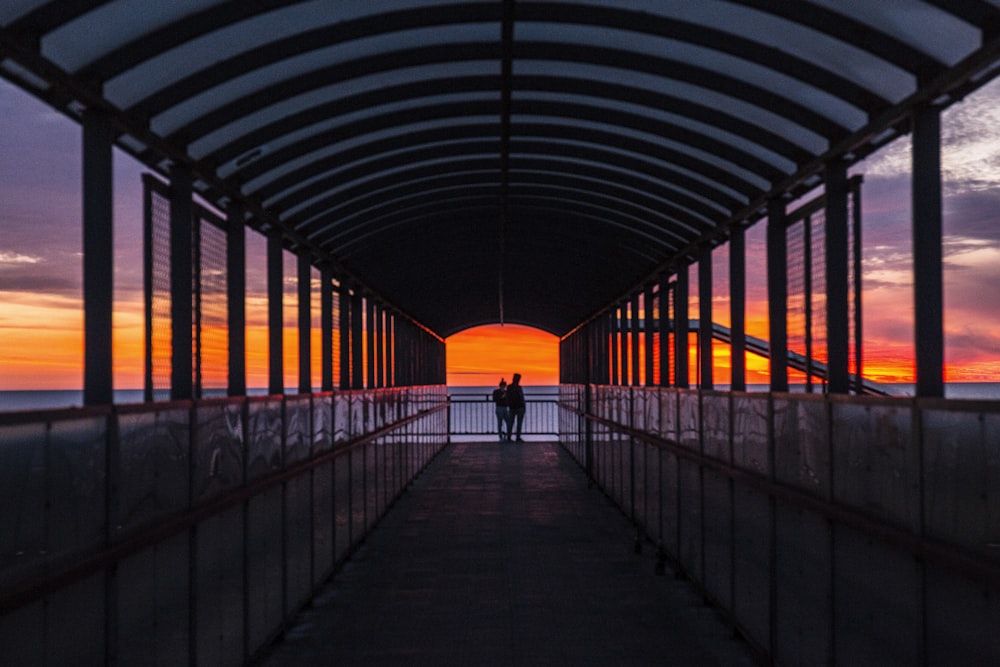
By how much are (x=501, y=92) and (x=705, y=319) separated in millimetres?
3964

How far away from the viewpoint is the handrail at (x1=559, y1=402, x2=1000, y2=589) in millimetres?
3586

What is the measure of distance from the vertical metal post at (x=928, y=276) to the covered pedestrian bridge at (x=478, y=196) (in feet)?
0.04

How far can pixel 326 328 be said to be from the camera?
44.8ft

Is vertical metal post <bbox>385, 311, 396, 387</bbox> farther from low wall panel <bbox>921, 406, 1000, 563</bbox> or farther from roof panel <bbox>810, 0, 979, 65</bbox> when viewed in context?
low wall panel <bbox>921, 406, 1000, 563</bbox>

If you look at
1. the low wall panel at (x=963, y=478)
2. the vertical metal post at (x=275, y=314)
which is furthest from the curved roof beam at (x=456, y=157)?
the low wall panel at (x=963, y=478)

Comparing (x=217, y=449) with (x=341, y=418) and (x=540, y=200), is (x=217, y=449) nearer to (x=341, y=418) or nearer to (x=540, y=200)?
(x=341, y=418)

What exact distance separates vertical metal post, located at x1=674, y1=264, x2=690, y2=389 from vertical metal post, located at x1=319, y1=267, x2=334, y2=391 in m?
4.01

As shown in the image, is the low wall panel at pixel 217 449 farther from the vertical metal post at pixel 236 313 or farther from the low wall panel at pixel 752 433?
the low wall panel at pixel 752 433

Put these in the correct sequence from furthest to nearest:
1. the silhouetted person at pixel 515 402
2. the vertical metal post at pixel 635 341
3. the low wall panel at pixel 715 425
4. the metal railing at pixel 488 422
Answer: the metal railing at pixel 488 422 < the silhouetted person at pixel 515 402 < the vertical metal post at pixel 635 341 < the low wall panel at pixel 715 425

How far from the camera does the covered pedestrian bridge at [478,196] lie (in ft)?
13.3

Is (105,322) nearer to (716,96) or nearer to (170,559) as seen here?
(170,559)

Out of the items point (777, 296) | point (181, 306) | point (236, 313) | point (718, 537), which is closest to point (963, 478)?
point (718, 537)

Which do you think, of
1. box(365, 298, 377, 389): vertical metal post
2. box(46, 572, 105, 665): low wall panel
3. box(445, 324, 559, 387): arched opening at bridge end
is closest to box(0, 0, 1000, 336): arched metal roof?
box(46, 572, 105, 665): low wall panel

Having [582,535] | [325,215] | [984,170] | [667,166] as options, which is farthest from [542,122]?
[582,535]
